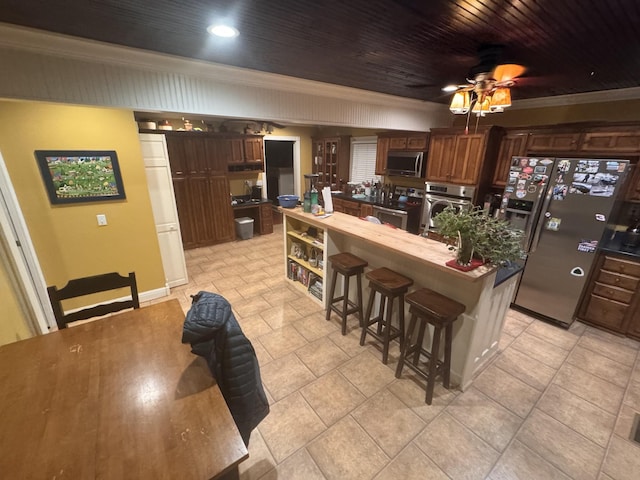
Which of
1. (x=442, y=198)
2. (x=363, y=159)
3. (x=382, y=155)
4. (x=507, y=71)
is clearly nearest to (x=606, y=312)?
(x=442, y=198)

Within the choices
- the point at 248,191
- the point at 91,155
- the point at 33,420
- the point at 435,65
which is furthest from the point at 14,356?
the point at 248,191

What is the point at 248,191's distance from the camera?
6070mm

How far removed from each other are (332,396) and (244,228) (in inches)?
165

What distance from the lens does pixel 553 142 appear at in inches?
123

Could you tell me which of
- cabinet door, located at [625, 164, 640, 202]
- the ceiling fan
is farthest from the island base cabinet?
cabinet door, located at [625, 164, 640, 202]

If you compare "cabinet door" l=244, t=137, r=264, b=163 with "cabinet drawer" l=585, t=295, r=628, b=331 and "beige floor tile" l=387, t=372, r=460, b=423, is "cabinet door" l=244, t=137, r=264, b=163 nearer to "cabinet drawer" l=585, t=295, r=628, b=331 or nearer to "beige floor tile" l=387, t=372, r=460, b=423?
"beige floor tile" l=387, t=372, r=460, b=423

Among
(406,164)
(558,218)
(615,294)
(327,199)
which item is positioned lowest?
(615,294)

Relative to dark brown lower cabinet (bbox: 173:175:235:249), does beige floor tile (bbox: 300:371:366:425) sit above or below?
below

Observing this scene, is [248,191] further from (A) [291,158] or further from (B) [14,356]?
(B) [14,356]

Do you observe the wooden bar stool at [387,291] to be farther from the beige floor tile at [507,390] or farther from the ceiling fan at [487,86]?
the ceiling fan at [487,86]

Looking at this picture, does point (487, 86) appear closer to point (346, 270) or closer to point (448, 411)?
point (346, 270)

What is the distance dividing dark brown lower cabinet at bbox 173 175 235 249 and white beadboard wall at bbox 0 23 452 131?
2.90 meters

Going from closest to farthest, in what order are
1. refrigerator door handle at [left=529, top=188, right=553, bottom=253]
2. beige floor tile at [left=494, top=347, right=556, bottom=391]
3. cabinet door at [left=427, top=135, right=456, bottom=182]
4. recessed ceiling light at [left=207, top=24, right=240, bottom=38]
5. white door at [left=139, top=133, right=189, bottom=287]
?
recessed ceiling light at [left=207, top=24, right=240, bottom=38], beige floor tile at [left=494, top=347, right=556, bottom=391], refrigerator door handle at [left=529, top=188, right=553, bottom=253], white door at [left=139, top=133, right=189, bottom=287], cabinet door at [left=427, top=135, right=456, bottom=182]

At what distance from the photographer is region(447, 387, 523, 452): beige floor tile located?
1789 millimetres
